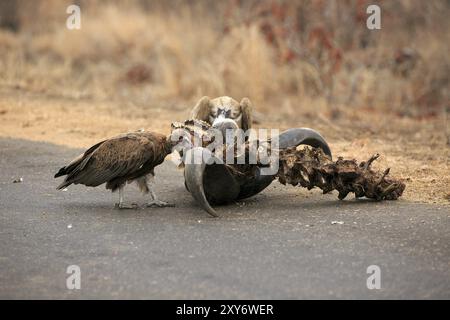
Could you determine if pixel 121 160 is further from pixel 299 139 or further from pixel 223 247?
pixel 299 139

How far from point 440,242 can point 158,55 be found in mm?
13002

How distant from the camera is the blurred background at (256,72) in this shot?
12.8 metres

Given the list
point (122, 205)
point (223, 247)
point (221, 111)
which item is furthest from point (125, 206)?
point (221, 111)

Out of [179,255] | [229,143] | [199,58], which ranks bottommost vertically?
[179,255]

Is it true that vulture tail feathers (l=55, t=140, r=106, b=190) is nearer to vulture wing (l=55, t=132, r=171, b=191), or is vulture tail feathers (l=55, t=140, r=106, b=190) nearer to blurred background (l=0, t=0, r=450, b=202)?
vulture wing (l=55, t=132, r=171, b=191)

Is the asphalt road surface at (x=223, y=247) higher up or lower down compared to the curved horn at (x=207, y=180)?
lower down

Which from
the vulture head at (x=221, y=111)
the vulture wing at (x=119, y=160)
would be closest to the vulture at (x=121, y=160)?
the vulture wing at (x=119, y=160)

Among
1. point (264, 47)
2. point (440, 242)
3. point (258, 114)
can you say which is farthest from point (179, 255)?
point (264, 47)

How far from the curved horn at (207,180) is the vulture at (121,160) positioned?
404 millimetres

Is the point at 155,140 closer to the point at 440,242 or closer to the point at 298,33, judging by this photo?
the point at 440,242

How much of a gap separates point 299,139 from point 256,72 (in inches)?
308

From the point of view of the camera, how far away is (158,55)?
18688mm

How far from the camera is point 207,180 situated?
742cm

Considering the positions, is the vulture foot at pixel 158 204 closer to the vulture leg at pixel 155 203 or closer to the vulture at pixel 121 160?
the vulture leg at pixel 155 203
